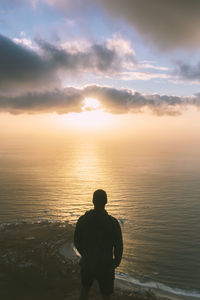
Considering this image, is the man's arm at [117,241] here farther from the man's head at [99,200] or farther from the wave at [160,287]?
the wave at [160,287]

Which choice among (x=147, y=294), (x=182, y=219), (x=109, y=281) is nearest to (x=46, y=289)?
(x=147, y=294)

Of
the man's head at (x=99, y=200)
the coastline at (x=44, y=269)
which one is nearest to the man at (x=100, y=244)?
the man's head at (x=99, y=200)

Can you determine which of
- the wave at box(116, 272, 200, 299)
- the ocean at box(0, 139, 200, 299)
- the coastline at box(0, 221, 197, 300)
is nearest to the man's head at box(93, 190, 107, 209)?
the coastline at box(0, 221, 197, 300)

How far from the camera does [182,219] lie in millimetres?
37281

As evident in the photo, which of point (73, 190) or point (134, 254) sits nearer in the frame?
point (134, 254)

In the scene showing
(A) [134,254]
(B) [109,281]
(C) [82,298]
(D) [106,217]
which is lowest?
(A) [134,254]

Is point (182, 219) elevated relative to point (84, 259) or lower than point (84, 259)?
lower

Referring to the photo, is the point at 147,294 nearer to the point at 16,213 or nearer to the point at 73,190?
the point at 16,213

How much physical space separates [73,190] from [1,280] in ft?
157

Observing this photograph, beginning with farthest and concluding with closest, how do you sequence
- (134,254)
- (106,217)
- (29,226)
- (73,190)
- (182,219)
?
(73,190) < (182,219) < (29,226) < (134,254) < (106,217)

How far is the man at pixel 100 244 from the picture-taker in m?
6.77

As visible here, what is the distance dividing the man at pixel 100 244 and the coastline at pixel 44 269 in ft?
21.5

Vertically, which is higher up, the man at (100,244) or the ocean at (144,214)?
the man at (100,244)

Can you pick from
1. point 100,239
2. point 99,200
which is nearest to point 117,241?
point 100,239
